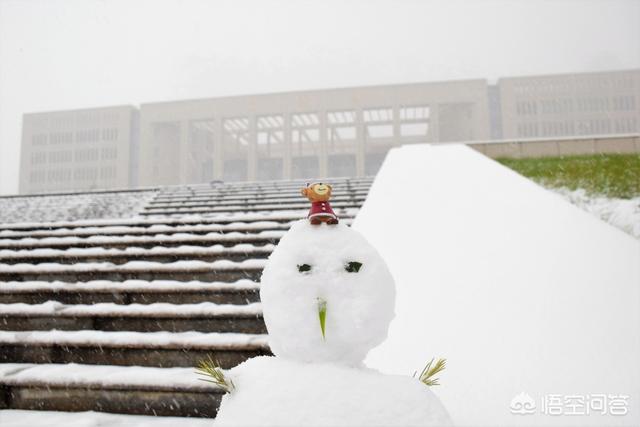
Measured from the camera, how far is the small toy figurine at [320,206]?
96 cm

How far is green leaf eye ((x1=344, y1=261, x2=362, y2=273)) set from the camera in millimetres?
901

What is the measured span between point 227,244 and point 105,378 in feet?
5.96

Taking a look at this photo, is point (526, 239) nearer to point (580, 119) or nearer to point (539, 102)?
point (539, 102)

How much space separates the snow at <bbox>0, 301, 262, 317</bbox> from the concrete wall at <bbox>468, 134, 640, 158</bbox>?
224 inches

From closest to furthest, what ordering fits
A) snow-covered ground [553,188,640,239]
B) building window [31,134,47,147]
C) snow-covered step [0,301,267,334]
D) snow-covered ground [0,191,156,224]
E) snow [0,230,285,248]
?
→ snow-covered step [0,301,267,334] < snow-covered ground [553,188,640,239] < snow [0,230,285,248] < snow-covered ground [0,191,156,224] < building window [31,134,47,147]

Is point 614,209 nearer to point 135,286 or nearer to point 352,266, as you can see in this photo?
point 352,266

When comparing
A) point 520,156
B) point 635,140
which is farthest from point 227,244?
point 635,140

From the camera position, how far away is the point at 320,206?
38.7 inches

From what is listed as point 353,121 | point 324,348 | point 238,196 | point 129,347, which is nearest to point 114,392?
point 129,347

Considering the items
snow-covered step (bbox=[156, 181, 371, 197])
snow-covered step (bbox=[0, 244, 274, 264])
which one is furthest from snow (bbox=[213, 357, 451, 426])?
snow-covered step (bbox=[156, 181, 371, 197])

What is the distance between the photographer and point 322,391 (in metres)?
0.82

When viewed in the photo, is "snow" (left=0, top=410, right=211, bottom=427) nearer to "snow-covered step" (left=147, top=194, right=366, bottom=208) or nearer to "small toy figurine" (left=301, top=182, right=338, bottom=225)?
"small toy figurine" (left=301, top=182, right=338, bottom=225)

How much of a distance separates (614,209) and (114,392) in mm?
4357

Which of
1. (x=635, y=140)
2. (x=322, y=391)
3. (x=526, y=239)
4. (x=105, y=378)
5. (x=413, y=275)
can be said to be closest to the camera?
(x=322, y=391)
